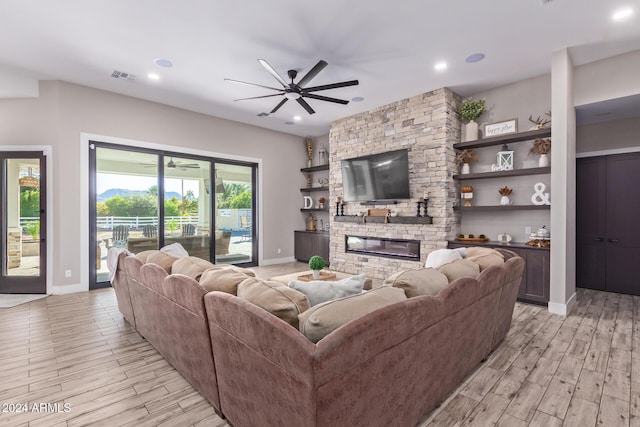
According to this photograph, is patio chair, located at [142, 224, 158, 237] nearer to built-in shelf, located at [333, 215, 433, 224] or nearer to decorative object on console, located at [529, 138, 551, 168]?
built-in shelf, located at [333, 215, 433, 224]

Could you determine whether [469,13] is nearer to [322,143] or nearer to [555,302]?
[555,302]

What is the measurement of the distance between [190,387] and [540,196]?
194 inches

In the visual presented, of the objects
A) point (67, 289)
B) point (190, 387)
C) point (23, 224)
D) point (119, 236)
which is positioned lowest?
point (190, 387)

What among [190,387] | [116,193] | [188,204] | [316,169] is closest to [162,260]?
[190,387]

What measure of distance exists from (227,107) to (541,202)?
5.53 m

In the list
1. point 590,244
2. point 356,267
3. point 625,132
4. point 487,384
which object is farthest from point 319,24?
point 590,244

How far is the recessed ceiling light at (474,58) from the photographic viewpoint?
12.8 feet

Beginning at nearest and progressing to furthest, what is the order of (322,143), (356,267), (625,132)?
(625,132), (356,267), (322,143)

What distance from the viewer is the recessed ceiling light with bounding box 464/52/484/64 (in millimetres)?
3893

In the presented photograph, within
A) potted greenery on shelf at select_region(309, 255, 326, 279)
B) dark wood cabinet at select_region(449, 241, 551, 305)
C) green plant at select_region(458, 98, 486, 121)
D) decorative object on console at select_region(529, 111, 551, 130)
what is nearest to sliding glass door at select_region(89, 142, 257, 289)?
potted greenery on shelf at select_region(309, 255, 326, 279)

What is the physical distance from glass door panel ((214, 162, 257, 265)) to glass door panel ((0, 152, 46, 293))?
281cm

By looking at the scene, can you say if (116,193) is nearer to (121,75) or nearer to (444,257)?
(121,75)

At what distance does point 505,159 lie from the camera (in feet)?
15.4

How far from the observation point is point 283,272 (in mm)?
6320
